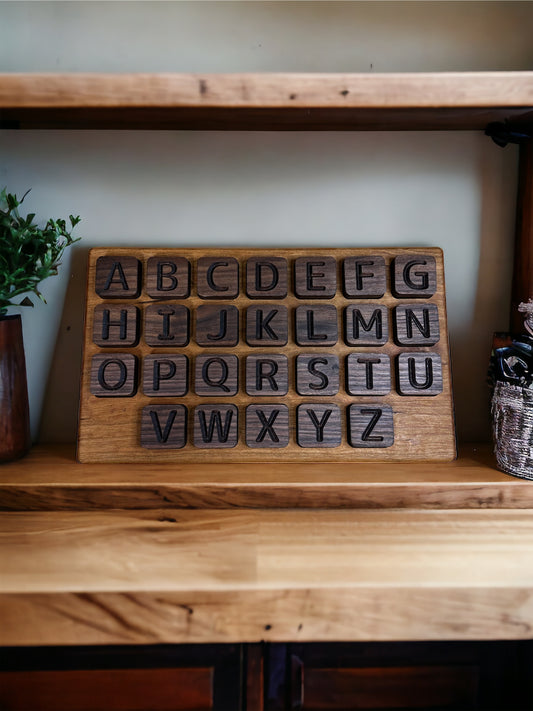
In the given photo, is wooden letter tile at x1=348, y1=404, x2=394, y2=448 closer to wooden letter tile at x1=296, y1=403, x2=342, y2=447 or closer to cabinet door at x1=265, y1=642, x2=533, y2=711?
wooden letter tile at x1=296, y1=403, x2=342, y2=447

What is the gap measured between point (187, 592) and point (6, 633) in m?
0.22

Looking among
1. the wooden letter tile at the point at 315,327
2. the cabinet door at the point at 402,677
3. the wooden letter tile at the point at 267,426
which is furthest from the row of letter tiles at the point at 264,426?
the cabinet door at the point at 402,677

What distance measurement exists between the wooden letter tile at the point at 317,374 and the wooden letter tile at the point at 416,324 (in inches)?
5.3

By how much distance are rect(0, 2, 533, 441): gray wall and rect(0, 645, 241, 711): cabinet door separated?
0.49 meters

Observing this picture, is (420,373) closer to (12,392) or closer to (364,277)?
(364,277)

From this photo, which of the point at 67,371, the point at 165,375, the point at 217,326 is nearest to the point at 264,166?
the point at 217,326

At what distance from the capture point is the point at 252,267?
0.94 m

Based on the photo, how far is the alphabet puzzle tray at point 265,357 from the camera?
35.2 inches

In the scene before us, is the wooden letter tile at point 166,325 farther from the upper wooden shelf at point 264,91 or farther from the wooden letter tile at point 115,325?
the upper wooden shelf at point 264,91

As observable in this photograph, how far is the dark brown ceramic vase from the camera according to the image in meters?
0.87

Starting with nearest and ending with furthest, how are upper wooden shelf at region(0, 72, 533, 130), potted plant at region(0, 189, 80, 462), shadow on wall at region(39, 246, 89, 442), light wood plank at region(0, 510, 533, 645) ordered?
light wood plank at region(0, 510, 533, 645), upper wooden shelf at region(0, 72, 533, 130), potted plant at region(0, 189, 80, 462), shadow on wall at region(39, 246, 89, 442)

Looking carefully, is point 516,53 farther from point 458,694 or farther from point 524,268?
point 458,694

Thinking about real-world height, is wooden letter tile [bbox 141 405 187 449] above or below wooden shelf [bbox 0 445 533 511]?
above

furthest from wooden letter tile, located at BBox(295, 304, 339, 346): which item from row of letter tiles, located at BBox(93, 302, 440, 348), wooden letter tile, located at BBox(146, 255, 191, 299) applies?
wooden letter tile, located at BBox(146, 255, 191, 299)
